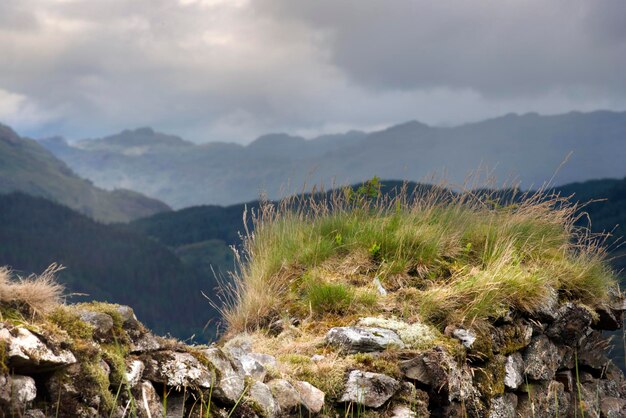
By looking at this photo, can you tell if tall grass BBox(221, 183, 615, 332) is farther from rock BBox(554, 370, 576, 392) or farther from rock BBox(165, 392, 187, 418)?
rock BBox(165, 392, 187, 418)

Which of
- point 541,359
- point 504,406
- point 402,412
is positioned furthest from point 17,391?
point 541,359

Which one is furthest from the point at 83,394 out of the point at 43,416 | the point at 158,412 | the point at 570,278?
the point at 570,278

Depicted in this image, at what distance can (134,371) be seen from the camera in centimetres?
Answer: 446

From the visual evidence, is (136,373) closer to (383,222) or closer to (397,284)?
(397,284)

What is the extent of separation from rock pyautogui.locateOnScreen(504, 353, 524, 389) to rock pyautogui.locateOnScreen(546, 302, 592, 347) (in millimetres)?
978

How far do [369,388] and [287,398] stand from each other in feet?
3.01

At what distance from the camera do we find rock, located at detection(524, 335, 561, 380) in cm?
801

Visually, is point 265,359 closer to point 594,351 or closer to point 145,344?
point 145,344

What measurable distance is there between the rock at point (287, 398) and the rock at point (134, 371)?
132cm

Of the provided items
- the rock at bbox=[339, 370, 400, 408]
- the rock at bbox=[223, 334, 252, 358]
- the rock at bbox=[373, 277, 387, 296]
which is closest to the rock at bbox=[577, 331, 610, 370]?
the rock at bbox=[373, 277, 387, 296]

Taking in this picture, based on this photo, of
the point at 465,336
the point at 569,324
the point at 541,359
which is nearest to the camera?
the point at 465,336

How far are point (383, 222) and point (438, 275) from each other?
1.19m

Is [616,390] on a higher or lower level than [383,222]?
lower

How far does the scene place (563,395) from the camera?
851cm
